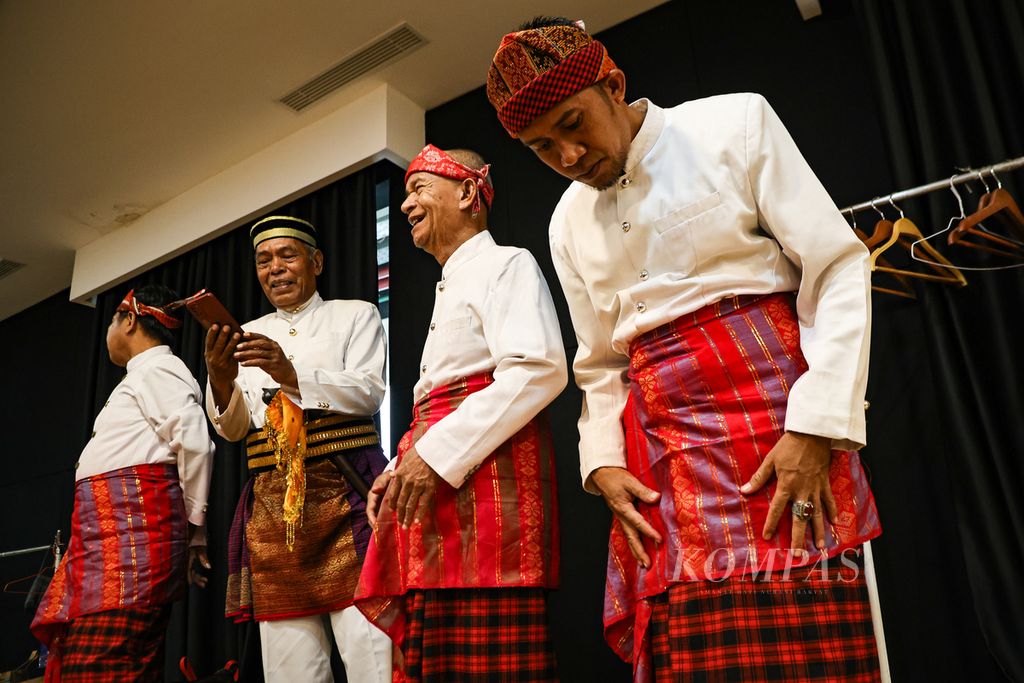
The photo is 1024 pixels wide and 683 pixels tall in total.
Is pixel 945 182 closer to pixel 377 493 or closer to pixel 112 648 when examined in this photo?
pixel 377 493

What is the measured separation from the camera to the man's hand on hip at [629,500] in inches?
49.3

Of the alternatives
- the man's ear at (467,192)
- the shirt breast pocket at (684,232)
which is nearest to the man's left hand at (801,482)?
the shirt breast pocket at (684,232)

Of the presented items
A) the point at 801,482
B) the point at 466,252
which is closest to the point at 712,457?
the point at 801,482

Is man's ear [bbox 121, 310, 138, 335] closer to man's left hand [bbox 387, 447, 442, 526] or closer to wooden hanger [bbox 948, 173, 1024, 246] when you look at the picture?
man's left hand [bbox 387, 447, 442, 526]

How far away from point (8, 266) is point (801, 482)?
6128mm

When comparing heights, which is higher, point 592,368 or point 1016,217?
point 1016,217

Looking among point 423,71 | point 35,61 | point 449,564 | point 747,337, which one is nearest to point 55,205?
point 35,61

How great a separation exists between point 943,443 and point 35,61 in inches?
155

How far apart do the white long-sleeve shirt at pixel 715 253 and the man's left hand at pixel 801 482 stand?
0.03 m

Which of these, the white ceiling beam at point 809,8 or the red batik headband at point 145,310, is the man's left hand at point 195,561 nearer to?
the red batik headband at point 145,310

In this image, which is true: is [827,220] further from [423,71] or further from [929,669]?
[423,71]

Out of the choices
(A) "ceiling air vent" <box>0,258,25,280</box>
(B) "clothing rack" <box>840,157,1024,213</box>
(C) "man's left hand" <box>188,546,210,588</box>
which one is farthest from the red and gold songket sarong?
(A) "ceiling air vent" <box>0,258,25,280</box>

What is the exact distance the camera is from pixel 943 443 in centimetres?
229

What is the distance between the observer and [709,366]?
124cm
